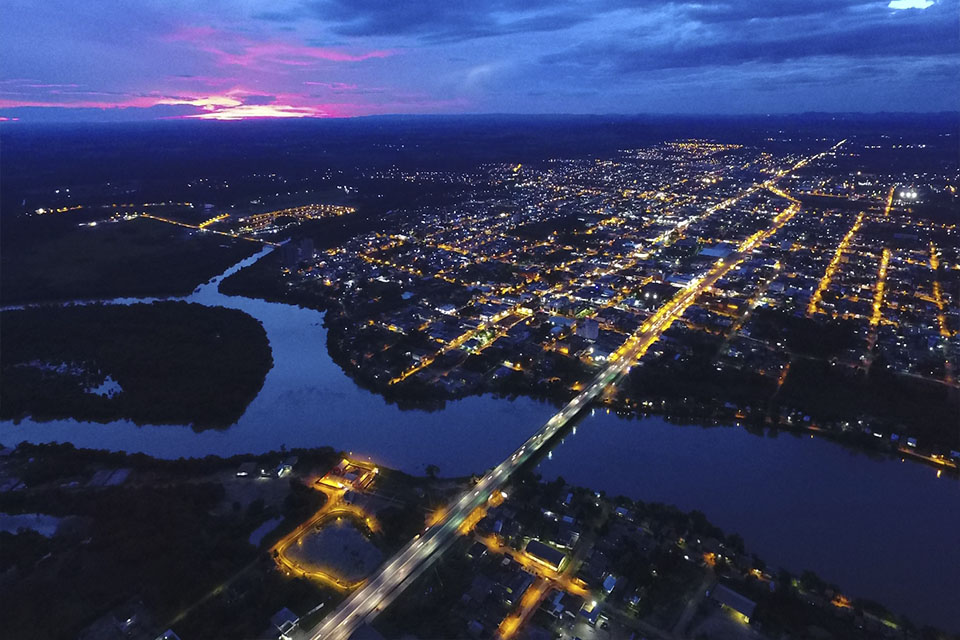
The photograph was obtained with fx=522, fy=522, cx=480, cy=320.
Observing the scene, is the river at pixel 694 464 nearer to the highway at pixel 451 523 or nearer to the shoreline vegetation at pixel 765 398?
the shoreline vegetation at pixel 765 398

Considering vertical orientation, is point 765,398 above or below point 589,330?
below

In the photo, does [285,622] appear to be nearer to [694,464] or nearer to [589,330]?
[694,464]

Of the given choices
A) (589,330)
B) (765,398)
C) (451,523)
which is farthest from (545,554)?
(589,330)

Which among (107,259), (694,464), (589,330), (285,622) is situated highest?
(107,259)

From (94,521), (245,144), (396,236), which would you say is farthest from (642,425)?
(245,144)

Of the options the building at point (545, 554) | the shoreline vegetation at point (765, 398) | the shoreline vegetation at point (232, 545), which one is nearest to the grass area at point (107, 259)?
the shoreline vegetation at point (232, 545)
